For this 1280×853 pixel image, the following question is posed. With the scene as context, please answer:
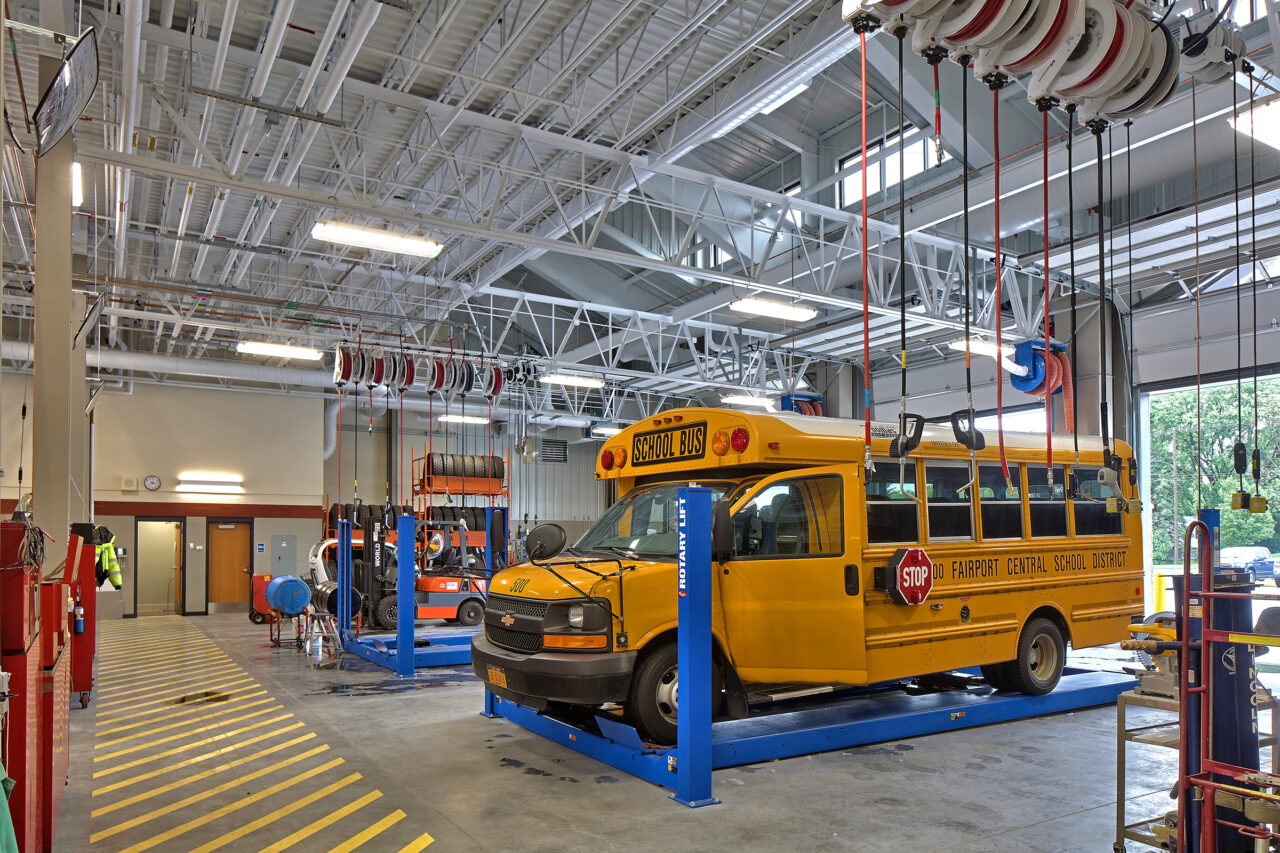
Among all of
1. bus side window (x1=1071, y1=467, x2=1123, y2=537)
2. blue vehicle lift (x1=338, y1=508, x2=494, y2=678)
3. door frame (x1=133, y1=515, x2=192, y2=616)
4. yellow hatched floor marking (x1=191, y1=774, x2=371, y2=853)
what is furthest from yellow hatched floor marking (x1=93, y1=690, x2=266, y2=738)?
door frame (x1=133, y1=515, x2=192, y2=616)

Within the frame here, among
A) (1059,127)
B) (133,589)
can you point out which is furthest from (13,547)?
(133,589)

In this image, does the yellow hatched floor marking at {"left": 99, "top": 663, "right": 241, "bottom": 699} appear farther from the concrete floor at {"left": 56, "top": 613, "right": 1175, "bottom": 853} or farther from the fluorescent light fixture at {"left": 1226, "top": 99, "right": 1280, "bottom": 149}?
the fluorescent light fixture at {"left": 1226, "top": 99, "right": 1280, "bottom": 149}

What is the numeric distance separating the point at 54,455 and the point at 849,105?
13736 millimetres

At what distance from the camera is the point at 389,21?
10.4m

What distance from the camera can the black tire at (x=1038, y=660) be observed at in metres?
9.06

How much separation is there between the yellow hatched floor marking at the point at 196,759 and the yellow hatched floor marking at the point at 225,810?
1.08 metres

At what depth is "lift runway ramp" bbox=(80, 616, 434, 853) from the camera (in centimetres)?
584

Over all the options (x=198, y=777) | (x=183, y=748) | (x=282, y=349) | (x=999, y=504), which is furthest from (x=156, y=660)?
(x=999, y=504)

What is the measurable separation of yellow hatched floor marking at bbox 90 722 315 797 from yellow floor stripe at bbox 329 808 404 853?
231 cm

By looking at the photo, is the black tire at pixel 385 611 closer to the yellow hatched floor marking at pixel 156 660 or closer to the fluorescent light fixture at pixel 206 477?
the yellow hatched floor marking at pixel 156 660

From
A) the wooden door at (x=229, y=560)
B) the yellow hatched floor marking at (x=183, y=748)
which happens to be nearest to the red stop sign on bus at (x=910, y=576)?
the yellow hatched floor marking at (x=183, y=748)

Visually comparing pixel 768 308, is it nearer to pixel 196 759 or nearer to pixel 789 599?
pixel 789 599

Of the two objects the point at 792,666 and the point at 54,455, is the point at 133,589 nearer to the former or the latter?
the point at 54,455

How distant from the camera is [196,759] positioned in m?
7.86
